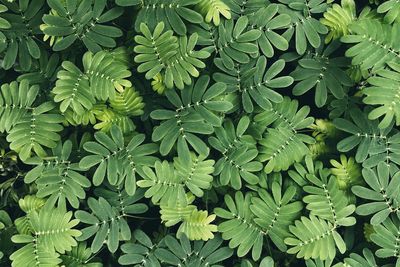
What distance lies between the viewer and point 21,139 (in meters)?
1.93

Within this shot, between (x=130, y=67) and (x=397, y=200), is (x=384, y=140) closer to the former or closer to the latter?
(x=397, y=200)

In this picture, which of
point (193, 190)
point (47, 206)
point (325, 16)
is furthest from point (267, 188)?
point (47, 206)

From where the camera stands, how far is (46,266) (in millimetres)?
1923

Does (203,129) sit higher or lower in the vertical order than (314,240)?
higher

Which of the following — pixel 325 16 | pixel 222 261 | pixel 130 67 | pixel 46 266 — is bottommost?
pixel 222 261

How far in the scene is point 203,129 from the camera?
6.21 ft

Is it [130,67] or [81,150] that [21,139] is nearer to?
[81,150]

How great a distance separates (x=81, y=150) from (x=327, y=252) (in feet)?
3.08

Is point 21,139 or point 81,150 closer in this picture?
point 21,139

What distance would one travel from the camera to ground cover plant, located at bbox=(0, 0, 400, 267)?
75.1 inches

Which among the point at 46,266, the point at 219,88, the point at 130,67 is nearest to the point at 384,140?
the point at 219,88

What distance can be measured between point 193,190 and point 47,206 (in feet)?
1.65

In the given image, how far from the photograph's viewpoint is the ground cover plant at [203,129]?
1.91 m

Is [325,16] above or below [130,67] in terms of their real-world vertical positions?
above
